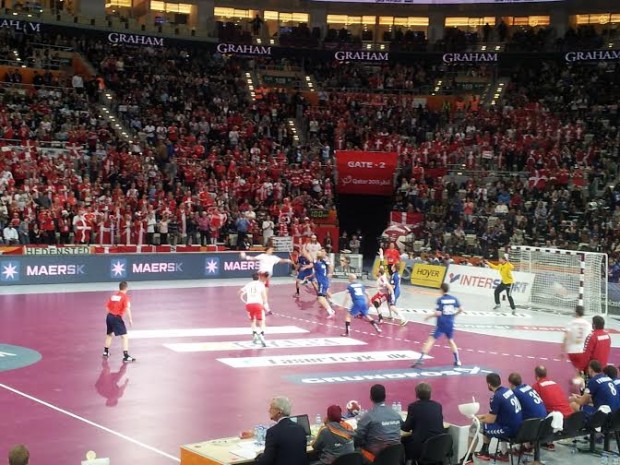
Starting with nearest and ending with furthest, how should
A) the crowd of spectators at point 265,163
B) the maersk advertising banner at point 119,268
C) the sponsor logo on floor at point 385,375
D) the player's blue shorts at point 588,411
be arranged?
the player's blue shorts at point 588,411, the sponsor logo on floor at point 385,375, the maersk advertising banner at point 119,268, the crowd of spectators at point 265,163

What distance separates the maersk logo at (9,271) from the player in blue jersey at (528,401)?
2197cm

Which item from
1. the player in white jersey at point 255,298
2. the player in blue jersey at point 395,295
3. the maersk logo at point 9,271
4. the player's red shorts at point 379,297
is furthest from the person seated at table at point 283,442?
the maersk logo at point 9,271

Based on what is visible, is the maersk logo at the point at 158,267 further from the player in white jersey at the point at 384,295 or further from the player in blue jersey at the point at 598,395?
the player in blue jersey at the point at 598,395

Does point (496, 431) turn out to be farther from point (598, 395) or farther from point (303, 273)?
point (303, 273)

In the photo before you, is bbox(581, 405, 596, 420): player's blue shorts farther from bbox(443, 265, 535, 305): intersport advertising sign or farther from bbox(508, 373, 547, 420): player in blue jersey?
bbox(443, 265, 535, 305): intersport advertising sign

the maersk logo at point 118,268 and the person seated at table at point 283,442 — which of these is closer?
the person seated at table at point 283,442

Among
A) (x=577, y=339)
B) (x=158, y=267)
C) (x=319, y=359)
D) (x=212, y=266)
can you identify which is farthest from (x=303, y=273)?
(x=577, y=339)

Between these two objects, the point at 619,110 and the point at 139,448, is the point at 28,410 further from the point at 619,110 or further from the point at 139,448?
the point at 619,110

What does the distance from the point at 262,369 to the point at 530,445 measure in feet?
22.1

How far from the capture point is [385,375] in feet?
58.9

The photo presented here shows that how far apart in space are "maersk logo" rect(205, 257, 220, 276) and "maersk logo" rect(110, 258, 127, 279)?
354 cm

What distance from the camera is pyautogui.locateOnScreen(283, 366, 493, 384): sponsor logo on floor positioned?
17.3m

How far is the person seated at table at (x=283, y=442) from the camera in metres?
9.22

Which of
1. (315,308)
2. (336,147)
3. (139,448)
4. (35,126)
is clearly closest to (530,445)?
(139,448)
